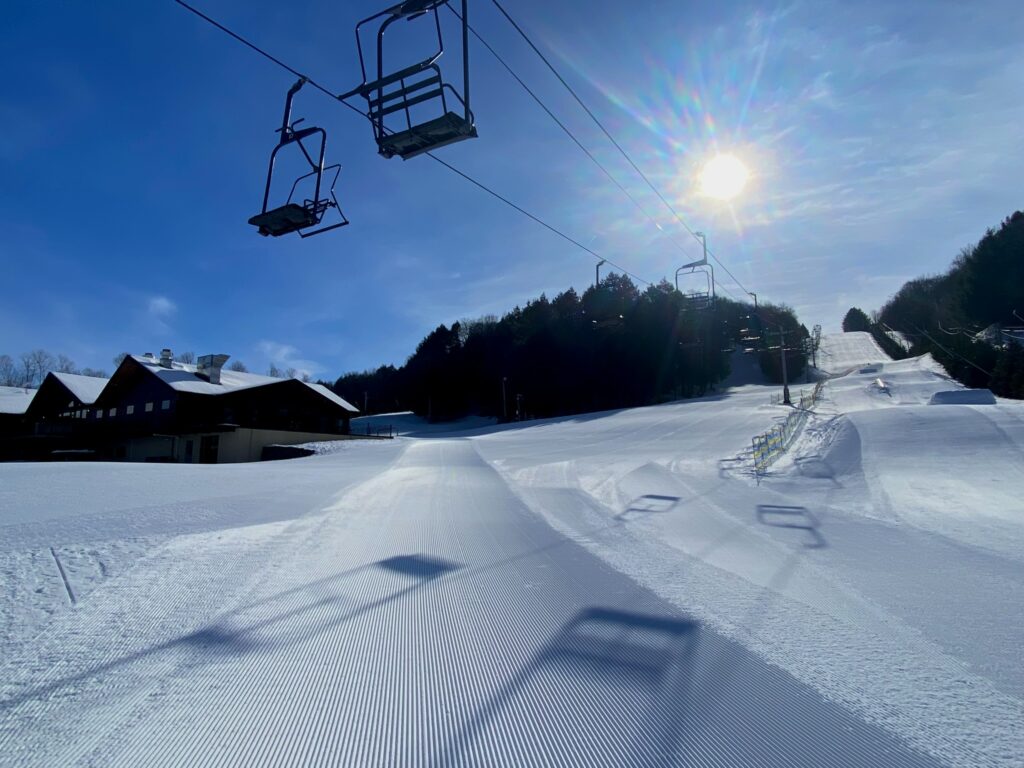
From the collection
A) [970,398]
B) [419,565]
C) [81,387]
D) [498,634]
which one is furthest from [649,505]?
[81,387]

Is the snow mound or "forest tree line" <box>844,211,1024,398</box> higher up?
"forest tree line" <box>844,211,1024,398</box>

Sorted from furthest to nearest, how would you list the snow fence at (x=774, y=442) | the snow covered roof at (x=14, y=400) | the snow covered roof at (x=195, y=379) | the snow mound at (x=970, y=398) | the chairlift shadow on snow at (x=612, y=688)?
1. the snow covered roof at (x=14, y=400)
2. the snow covered roof at (x=195, y=379)
3. the snow mound at (x=970, y=398)
4. the snow fence at (x=774, y=442)
5. the chairlift shadow on snow at (x=612, y=688)

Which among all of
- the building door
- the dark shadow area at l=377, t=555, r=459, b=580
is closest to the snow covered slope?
the building door

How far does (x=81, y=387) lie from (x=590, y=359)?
4737cm

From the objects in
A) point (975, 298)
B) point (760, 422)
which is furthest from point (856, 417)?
point (975, 298)

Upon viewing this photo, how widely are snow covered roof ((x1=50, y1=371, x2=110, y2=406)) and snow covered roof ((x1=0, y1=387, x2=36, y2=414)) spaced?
253 inches

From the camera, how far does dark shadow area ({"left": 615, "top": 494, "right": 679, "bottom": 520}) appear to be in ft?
34.9

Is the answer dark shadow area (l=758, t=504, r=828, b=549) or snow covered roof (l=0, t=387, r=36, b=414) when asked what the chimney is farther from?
dark shadow area (l=758, t=504, r=828, b=549)

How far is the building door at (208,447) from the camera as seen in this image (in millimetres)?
39469

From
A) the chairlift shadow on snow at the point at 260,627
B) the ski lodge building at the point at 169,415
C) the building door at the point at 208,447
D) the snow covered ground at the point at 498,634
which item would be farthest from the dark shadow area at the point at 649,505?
the building door at the point at 208,447

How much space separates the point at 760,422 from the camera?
109ft

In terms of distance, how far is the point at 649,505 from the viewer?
11.6m

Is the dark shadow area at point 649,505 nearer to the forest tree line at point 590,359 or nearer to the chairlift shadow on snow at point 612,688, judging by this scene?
the chairlift shadow on snow at point 612,688

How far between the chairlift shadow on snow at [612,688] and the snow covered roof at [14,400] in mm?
59935
